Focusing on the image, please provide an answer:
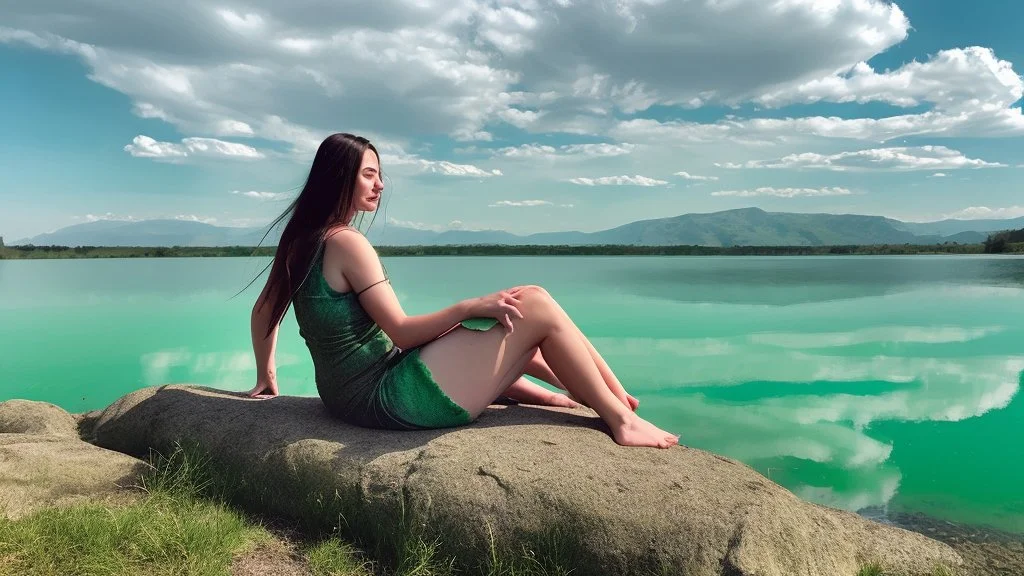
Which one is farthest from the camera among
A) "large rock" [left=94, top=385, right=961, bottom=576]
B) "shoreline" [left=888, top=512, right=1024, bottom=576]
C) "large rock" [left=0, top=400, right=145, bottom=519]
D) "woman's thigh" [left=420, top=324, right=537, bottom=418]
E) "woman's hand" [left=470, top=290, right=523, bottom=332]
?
"shoreline" [left=888, top=512, right=1024, bottom=576]

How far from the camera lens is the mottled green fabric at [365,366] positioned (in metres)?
4.14

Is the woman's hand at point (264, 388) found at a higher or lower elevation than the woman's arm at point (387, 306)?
lower

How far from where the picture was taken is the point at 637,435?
418 cm

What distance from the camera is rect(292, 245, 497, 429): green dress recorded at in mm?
4137

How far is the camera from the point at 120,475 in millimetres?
4574

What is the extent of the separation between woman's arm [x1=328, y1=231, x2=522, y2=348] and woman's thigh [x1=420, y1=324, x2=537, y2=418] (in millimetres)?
88

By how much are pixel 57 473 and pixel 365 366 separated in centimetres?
233

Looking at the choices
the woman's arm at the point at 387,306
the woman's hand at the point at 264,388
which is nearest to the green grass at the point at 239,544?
the woman's arm at the point at 387,306

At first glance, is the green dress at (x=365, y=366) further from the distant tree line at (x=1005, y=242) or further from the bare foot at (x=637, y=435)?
the distant tree line at (x=1005, y=242)

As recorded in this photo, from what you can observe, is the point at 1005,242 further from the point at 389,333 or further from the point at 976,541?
the point at 389,333

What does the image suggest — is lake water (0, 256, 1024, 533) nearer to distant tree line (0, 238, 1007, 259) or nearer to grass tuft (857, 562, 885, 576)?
grass tuft (857, 562, 885, 576)

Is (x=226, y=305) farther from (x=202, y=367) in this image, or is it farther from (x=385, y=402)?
(x=385, y=402)

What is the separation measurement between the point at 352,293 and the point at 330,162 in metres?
0.86

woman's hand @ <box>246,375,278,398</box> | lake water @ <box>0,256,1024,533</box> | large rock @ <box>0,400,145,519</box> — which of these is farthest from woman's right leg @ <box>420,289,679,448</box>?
lake water @ <box>0,256,1024,533</box>
